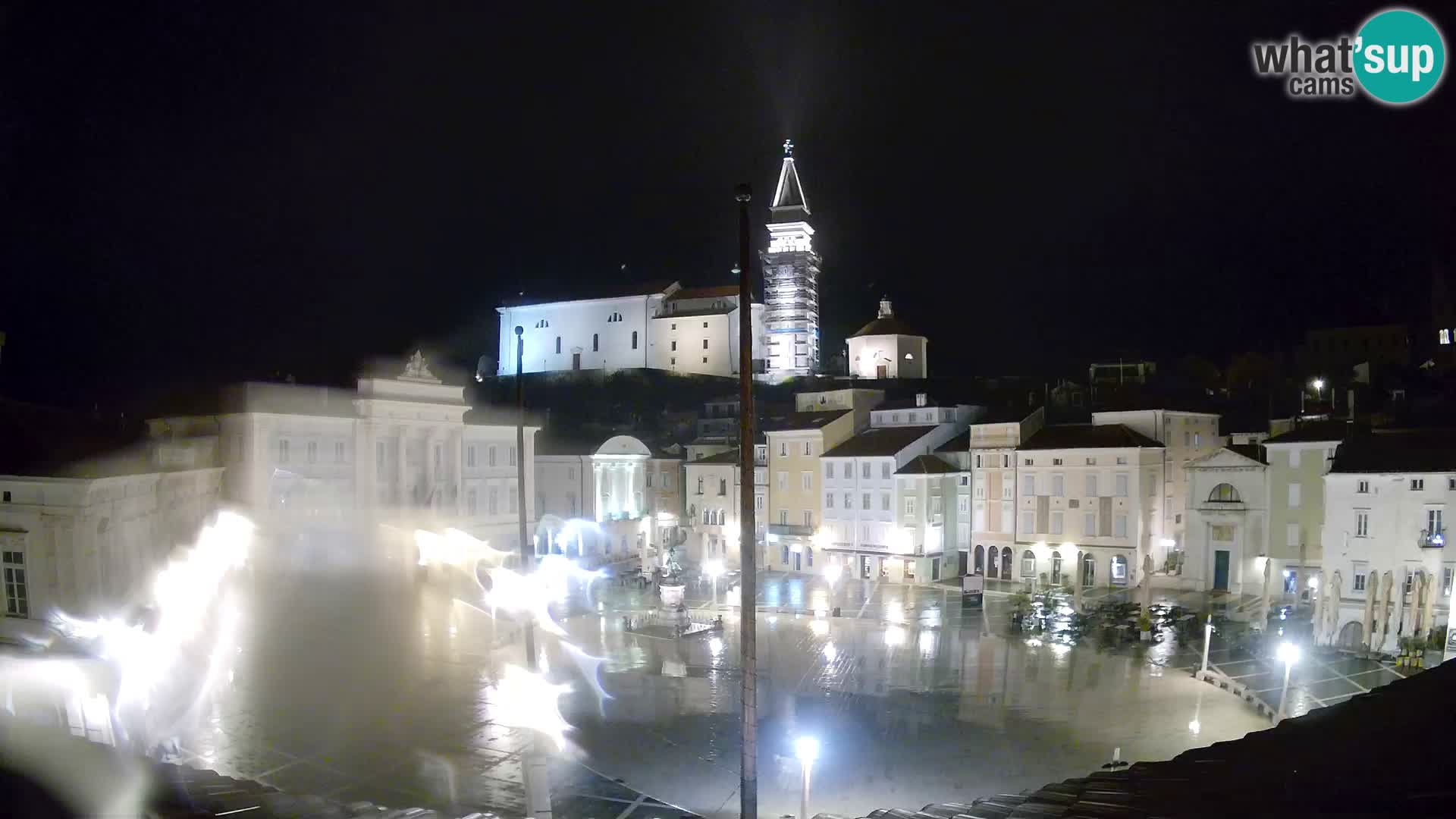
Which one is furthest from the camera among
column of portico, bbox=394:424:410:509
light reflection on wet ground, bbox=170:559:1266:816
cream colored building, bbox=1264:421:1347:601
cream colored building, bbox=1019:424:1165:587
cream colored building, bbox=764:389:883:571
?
cream colored building, bbox=764:389:883:571

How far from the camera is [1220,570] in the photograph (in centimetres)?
3603

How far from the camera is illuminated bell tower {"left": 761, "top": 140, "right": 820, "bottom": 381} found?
80875mm

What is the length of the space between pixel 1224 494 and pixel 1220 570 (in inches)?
113

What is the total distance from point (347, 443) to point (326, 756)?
1889cm

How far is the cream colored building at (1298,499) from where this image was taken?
1296 inches

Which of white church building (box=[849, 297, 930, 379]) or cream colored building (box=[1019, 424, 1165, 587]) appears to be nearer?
cream colored building (box=[1019, 424, 1165, 587])

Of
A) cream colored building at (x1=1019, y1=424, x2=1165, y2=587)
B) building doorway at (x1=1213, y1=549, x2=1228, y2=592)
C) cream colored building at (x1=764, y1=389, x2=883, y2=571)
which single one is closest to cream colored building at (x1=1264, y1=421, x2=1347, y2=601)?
building doorway at (x1=1213, y1=549, x2=1228, y2=592)

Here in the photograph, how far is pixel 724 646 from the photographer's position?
2864 cm

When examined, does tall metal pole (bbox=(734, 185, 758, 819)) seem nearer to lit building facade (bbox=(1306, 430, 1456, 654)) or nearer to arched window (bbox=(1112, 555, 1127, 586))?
lit building facade (bbox=(1306, 430, 1456, 654))

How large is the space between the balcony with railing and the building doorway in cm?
969

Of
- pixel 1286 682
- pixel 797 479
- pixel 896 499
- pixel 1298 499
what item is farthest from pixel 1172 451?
pixel 1286 682

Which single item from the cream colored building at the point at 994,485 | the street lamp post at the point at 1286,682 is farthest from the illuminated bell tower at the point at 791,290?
the street lamp post at the point at 1286,682

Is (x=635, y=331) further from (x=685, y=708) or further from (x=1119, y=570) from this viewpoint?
(x=685, y=708)

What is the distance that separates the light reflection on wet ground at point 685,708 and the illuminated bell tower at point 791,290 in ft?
165
